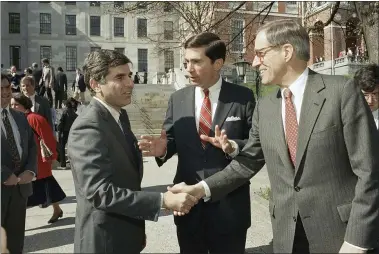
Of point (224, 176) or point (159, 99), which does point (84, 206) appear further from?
point (159, 99)

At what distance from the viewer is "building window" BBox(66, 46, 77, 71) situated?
4897 cm

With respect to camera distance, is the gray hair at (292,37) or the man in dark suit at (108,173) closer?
the man in dark suit at (108,173)

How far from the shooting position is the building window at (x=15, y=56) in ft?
157

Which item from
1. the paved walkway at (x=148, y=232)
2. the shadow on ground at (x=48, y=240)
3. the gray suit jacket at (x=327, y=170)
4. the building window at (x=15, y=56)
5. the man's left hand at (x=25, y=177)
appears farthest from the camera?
the building window at (x=15, y=56)

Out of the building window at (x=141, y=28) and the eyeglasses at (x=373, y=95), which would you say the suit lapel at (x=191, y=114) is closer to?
the eyeglasses at (x=373, y=95)

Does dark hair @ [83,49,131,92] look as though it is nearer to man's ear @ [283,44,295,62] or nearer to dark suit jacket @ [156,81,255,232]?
dark suit jacket @ [156,81,255,232]

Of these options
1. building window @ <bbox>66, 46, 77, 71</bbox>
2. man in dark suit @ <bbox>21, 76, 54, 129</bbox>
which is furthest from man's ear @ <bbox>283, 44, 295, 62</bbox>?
building window @ <bbox>66, 46, 77, 71</bbox>

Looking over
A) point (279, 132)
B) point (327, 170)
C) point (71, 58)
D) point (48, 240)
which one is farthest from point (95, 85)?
point (71, 58)

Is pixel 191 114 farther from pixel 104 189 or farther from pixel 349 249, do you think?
pixel 349 249

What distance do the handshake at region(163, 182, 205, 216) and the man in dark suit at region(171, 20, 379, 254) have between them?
21.7 inches

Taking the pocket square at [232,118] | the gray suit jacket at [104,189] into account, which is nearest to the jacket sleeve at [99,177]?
the gray suit jacket at [104,189]

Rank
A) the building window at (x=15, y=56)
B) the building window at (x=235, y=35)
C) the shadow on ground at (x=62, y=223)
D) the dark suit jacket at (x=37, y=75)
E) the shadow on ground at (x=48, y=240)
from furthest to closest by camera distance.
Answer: the building window at (x=15, y=56)
the dark suit jacket at (x=37, y=75)
the building window at (x=235, y=35)
the shadow on ground at (x=62, y=223)
the shadow on ground at (x=48, y=240)

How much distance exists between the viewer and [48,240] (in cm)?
545

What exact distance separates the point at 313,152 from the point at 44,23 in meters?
51.8
